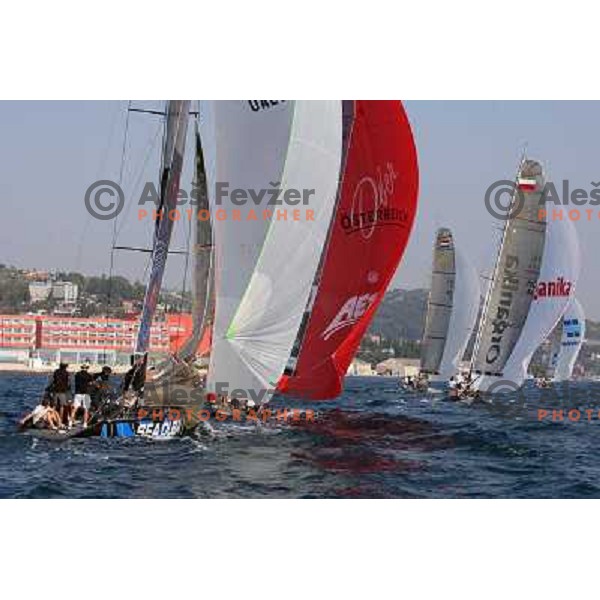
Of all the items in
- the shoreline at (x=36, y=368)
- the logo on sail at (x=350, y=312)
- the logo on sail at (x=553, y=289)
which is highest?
the logo on sail at (x=553, y=289)

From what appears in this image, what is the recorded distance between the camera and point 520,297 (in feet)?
68.6

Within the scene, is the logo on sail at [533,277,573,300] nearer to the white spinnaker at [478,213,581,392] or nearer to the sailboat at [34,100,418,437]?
the white spinnaker at [478,213,581,392]

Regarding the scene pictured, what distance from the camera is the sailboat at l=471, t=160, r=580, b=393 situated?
20.5 metres

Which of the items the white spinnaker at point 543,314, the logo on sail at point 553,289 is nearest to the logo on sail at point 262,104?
the white spinnaker at point 543,314

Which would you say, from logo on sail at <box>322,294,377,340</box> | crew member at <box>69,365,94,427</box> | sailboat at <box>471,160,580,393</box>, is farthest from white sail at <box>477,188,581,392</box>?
crew member at <box>69,365,94,427</box>

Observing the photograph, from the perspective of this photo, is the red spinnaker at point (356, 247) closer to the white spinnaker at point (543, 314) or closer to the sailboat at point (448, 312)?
the white spinnaker at point (543, 314)

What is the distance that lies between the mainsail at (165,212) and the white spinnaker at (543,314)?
7077 mm

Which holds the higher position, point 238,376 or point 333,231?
point 333,231

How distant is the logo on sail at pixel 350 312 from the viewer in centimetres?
1453

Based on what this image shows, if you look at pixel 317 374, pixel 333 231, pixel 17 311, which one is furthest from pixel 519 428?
pixel 17 311

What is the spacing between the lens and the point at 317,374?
1453 centimetres
